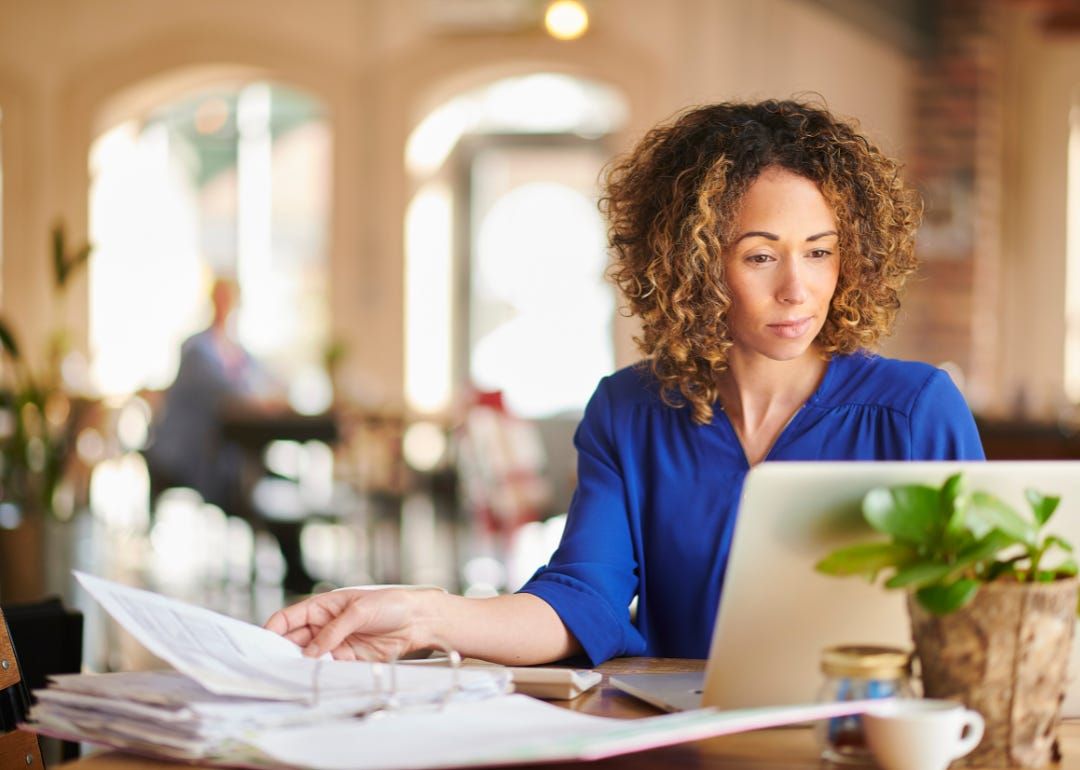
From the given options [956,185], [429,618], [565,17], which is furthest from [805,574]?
[956,185]

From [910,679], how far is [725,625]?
148 millimetres

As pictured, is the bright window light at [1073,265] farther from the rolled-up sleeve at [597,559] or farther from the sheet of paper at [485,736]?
the sheet of paper at [485,736]

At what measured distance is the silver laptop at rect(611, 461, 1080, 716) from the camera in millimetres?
1132

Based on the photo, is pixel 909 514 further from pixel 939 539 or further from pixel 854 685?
pixel 854 685

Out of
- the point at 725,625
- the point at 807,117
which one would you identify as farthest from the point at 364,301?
the point at 725,625

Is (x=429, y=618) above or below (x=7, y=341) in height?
below

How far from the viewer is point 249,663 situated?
1.26 meters

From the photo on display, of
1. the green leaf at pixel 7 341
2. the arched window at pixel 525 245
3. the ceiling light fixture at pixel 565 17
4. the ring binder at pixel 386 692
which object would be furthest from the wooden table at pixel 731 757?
the arched window at pixel 525 245

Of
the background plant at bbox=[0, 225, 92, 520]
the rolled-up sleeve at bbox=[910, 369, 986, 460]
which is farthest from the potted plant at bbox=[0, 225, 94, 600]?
the rolled-up sleeve at bbox=[910, 369, 986, 460]

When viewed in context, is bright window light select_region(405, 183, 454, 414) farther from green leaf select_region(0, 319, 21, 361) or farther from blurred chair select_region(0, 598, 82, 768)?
blurred chair select_region(0, 598, 82, 768)

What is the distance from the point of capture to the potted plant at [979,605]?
3.58ft

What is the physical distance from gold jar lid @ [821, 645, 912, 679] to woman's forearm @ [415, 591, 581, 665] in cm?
46

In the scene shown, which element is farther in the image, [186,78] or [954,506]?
[186,78]

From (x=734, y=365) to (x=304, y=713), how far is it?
2.88 ft
